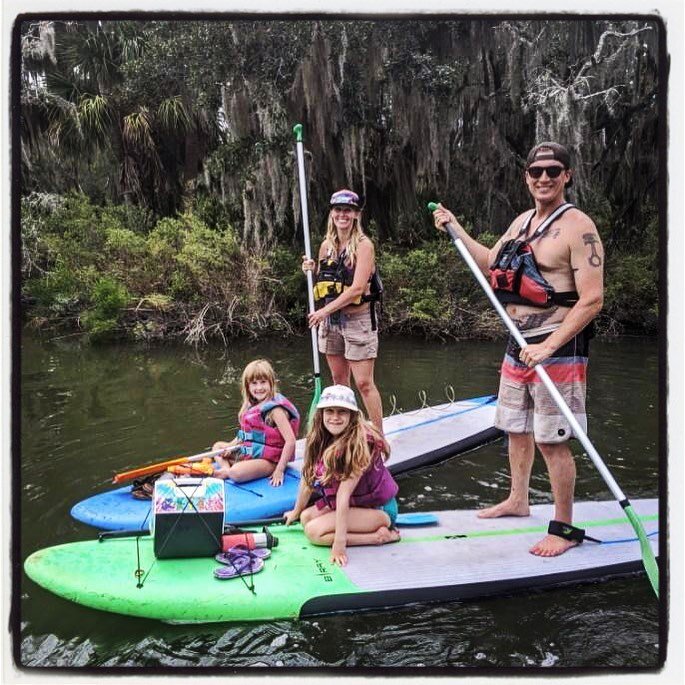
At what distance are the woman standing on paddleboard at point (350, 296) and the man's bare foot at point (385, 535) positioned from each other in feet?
4.13

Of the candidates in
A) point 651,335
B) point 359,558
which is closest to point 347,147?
point 651,335

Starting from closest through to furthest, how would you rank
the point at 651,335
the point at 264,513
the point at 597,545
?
1. the point at 597,545
2. the point at 264,513
3. the point at 651,335

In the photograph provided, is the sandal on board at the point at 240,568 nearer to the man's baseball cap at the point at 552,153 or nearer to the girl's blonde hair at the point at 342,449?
the girl's blonde hair at the point at 342,449

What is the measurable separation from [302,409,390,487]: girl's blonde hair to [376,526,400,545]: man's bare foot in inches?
14.5

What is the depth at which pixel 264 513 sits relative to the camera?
167 inches

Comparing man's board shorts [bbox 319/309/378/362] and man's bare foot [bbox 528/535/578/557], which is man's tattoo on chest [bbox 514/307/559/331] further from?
man's board shorts [bbox 319/309/378/362]

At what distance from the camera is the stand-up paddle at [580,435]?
286cm

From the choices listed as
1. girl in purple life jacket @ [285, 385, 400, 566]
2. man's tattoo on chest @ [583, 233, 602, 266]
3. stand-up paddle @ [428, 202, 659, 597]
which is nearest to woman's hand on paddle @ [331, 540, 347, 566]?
girl in purple life jacket @ [285, 385, 400, 566]

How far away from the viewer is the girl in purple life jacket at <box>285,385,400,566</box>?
3.44 metres

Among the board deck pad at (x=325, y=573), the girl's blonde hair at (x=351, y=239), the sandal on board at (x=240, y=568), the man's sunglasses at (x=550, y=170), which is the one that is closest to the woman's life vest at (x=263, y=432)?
the board deck pad at (x=325, y=573)

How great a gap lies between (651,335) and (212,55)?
21.9 ft

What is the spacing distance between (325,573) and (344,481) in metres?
0.45
